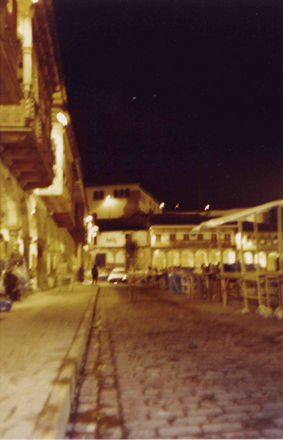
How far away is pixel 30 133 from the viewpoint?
1385cm

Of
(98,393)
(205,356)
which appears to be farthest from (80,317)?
(98,393)

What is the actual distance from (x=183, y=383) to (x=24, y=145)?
1127 centimetres

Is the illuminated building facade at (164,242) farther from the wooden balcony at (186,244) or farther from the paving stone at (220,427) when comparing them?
the paving stone at (220,427)

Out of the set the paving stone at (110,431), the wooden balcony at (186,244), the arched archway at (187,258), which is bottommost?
the paving stone at (110,431)

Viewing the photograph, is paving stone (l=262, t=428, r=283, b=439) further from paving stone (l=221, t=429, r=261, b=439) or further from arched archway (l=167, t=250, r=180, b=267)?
arched archway (l=167, t=250, r=180, b=267)

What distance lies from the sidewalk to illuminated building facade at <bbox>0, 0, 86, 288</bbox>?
5.94 meters

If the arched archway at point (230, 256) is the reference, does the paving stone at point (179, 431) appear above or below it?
below

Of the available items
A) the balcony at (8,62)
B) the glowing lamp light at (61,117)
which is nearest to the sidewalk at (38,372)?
the balcony at (8,62)

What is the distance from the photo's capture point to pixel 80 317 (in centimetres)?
1195

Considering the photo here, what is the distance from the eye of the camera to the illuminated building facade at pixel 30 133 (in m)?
13.4

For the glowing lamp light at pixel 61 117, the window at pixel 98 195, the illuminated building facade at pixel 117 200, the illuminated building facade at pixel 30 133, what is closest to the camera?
the illuminated building facade at pixel 30 133

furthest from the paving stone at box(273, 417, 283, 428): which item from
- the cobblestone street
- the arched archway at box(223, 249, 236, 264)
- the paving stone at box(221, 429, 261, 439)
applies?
the arched archway at box(223, 249, 236, 264)

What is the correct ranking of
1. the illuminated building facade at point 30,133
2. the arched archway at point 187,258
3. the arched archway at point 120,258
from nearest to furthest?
the illuminated building facade at point 30,133 → the arched archway at point 187,258 → the arched archway at point 120,258

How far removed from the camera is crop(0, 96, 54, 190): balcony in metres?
13.4
